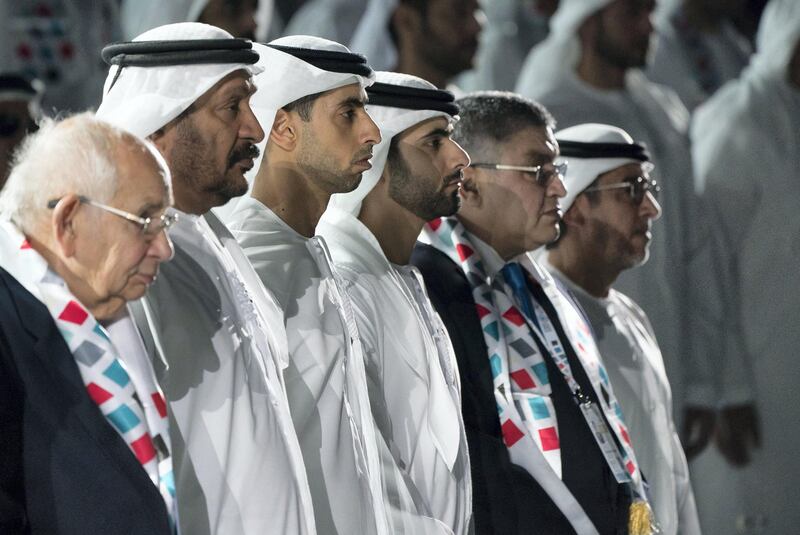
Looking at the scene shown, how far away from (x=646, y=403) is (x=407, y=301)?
53.0 inches

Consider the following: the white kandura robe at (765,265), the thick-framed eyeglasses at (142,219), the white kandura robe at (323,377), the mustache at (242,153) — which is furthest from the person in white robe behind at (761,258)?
the thick-framed eyeglasses at (142,219)

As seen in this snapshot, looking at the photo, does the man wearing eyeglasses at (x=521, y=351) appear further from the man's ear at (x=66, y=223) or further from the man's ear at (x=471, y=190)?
the man's ear at (x=66, y=223)

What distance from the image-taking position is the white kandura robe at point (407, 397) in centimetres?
400

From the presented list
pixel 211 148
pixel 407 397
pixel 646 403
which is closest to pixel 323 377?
pixel 407 397

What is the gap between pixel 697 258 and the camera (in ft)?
24.5

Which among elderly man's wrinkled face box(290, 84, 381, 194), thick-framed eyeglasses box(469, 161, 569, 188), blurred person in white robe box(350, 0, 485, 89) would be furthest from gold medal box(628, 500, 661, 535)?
blurred person in white robe box(350, 0, 485, 89)

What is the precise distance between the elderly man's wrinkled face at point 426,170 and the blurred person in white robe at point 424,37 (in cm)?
242

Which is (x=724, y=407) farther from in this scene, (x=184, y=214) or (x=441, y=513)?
(x=184, y=214)

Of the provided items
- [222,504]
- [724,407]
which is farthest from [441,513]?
[724,407]

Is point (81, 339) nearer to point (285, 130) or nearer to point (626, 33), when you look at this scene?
point (285, 130)

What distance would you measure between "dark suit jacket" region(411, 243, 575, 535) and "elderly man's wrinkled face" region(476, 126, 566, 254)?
1.06 ft

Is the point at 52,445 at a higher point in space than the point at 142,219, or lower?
lower

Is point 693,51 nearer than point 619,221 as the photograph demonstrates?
No

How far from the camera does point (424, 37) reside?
274 inches
